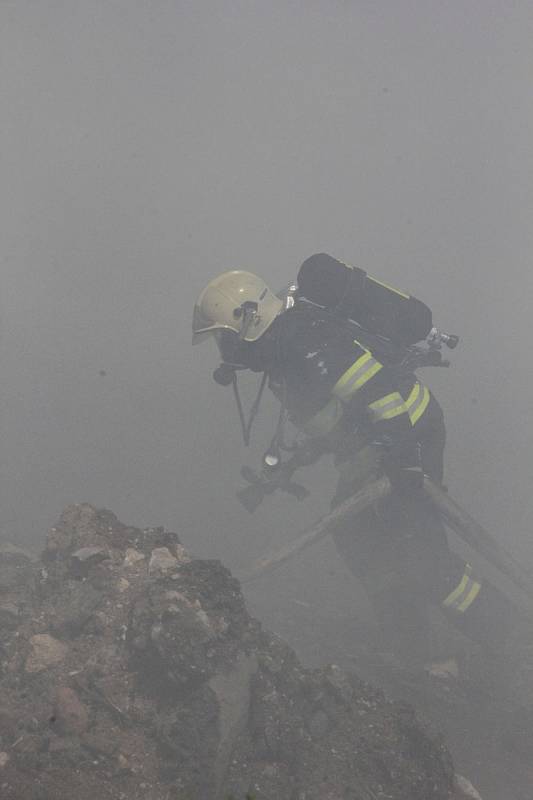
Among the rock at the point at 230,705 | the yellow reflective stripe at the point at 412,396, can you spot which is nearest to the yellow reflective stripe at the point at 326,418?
the yellow reflective stripe at the point at 412,396

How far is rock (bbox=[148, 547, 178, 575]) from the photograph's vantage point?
2.66m

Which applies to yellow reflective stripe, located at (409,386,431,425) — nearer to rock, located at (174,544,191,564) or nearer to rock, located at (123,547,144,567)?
rock, located at (174,544,191,564)

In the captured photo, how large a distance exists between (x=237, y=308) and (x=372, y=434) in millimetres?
1318

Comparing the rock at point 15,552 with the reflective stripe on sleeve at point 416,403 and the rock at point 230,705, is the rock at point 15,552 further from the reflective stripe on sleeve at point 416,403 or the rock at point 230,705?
the reflective stripe on sleeve at point 416,403

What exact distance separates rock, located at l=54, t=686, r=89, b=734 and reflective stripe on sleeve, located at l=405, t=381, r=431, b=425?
2.87m

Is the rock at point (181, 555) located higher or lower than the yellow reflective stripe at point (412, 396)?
lower

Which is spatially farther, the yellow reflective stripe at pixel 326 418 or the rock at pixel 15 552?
the yellow reflective stripe at pixel 326 418

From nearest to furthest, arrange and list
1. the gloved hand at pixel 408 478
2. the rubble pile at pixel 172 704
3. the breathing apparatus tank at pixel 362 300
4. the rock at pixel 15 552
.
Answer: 1. the rubble pile at pixel 172 704
2. the rock at pixel 15 552
3. the breathing apparatus tank at pixel 362 300
4. the gloved hand at pixel 408 478

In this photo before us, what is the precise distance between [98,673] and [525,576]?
3771 millimetres

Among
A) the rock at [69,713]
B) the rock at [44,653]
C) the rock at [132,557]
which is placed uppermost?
the rock at [132,557]

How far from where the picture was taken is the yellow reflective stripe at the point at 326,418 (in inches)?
170

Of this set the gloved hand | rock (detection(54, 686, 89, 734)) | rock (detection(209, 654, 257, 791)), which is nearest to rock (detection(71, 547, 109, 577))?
rock (detection(54, 686, 89, 734))

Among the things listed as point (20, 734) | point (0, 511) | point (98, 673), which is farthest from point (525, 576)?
point (0, 511)

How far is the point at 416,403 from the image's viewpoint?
4332 millimetres
